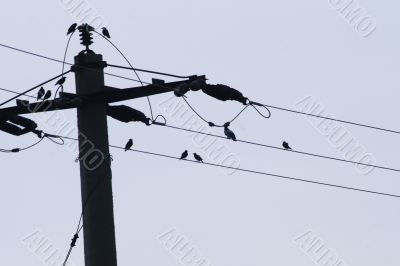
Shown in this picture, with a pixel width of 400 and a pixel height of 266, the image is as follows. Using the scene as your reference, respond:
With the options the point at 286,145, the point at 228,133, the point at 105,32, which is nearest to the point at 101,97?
the point at 105,32

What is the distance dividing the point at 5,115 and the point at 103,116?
1.23m

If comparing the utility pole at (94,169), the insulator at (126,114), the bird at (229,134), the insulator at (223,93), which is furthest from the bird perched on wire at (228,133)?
the utility pole at (94,169)

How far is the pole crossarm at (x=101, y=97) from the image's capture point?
9.88 m

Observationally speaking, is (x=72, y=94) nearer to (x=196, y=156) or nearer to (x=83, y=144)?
(x=83, y=144)

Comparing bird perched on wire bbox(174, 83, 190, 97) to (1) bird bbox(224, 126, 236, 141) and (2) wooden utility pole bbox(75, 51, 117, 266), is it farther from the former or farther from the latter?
(1) bird bbox(224, 126, 236, 141)

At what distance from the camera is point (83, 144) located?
981cm

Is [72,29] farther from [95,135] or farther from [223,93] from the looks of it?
[223,93]

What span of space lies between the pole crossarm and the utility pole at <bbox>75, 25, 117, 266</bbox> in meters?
0.06

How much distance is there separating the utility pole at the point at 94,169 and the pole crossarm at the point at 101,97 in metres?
0.06

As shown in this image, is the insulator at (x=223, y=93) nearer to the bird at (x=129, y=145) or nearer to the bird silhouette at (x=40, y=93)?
the bird at (x=129, y=145)

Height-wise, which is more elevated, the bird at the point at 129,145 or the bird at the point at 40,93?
the bird at the point at 40,93

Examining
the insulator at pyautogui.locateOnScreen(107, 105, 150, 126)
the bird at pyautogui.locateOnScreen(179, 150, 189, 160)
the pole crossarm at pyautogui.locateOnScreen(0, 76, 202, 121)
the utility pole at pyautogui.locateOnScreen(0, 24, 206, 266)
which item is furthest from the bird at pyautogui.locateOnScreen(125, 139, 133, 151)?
the pole crossarm at pyautogui.locateOnScreen(0, 76, 202, 121)

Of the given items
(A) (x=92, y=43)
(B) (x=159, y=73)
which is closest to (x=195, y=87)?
(B) (x=159, y=73)

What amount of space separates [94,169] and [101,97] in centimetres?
78
